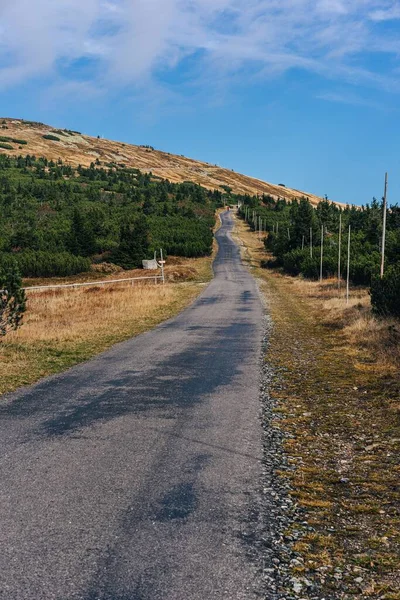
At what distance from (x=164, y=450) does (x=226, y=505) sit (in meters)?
1.81

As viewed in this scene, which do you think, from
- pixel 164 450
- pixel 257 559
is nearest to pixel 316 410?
pixel 164 450

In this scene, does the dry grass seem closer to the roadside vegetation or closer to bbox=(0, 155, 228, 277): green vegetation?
the roadside vegetation

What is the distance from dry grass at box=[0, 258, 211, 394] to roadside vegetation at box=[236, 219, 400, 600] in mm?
5601

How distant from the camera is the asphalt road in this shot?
4.11 m

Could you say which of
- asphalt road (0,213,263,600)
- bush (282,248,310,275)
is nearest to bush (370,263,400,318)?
asphalt road (0,213,263,600)

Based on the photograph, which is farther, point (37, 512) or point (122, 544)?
point (37, 512)

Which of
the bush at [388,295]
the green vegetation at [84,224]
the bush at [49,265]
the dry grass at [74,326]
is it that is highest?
the green vegetation at [84,224]

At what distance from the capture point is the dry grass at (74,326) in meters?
13.0

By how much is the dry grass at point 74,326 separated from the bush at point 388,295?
30.6 ft

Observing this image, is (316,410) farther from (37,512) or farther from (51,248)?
(51,248)

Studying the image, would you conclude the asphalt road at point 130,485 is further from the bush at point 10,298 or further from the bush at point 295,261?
the bush at point 295,261

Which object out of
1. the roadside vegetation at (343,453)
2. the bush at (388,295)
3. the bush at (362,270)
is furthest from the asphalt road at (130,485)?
the bush at (362,270)

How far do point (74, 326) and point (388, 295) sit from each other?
480 inches

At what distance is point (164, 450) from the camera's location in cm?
711
